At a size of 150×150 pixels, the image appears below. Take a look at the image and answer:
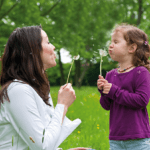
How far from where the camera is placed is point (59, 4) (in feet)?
39.0

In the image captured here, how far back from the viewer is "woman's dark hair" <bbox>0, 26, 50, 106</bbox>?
1.56 m

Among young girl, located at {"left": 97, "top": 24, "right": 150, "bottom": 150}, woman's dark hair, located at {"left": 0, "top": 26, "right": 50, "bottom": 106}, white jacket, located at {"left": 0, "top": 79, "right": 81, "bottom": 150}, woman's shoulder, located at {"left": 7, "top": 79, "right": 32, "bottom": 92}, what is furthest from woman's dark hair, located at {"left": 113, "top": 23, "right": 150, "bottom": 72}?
woman's shoulder, located at {"left": 7, "top": 79, "right": 32, "bottom": 92}

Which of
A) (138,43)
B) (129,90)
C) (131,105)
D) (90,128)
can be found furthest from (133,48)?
(90,128)

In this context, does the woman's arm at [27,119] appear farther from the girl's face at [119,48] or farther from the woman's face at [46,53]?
the girl's face at [119,48]

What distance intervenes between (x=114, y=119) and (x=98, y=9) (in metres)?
13.8

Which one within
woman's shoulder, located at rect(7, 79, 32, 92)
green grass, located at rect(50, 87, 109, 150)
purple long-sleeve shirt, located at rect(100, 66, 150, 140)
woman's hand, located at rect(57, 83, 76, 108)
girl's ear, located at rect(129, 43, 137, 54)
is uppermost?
girl's ear, located at rect(129, 43, 137, 54)

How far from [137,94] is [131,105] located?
113mm

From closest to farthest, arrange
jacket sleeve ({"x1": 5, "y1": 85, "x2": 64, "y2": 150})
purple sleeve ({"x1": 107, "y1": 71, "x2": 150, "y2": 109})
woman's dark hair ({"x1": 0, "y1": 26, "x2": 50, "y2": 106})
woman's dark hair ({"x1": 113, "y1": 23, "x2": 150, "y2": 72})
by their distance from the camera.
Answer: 1. jacket sleeve ({"x1": 5, "y1": 85, "x2": 64, "y2": 150})
2. woman's dark hair ({"x1": 0, "y1": 26, "x2": 50, "y2": 106})
3. purple sleeve ({"x1": 107, "y1": 71, "x2": 150, "y2": 109})
4. woman's dark hair ({"x1": 113, "y1": 23, "x2": 150, "y2": 72})

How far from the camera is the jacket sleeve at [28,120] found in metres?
1.33

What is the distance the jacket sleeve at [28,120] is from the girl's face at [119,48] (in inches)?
42.2

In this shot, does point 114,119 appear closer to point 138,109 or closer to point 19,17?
point 138,109

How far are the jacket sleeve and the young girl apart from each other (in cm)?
79

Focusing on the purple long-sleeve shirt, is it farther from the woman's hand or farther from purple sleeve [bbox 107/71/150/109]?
the woman's hand

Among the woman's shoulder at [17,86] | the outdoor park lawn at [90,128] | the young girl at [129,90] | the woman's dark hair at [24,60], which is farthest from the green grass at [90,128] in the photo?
the woman's shoulder at [17,86]
